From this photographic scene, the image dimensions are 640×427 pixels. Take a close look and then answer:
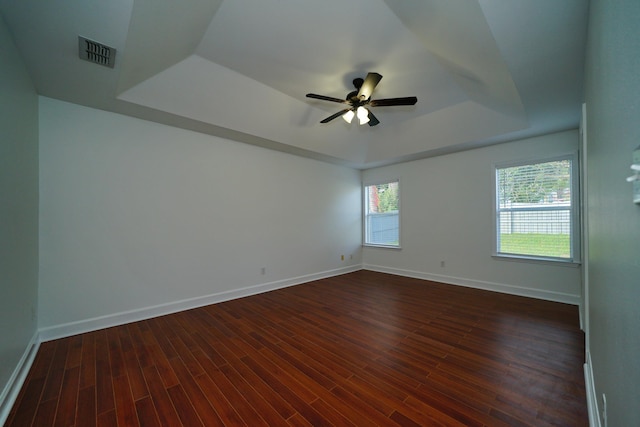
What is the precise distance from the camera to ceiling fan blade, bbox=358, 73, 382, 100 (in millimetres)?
2539

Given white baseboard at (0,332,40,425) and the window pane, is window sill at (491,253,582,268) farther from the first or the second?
white baseboard at (0,332,40,425)

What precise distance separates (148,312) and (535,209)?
19.0 ft

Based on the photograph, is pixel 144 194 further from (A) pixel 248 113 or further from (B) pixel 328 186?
(B) pixel 328 186

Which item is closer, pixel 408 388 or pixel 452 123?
pixel 408 388

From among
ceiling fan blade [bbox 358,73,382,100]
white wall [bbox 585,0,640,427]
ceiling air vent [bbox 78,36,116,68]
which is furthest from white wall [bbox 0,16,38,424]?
white wall [bbox 585,0,640,427]

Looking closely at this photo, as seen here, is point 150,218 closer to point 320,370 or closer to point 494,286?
point 320,370

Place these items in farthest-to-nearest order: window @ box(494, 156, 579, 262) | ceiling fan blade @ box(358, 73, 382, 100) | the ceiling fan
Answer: window @ box(494, 156, 579, 262) < the ceiling fan < ceiling fan blade @ box(358, 73, 382, 100)

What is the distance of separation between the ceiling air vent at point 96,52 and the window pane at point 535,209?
17.5 feet

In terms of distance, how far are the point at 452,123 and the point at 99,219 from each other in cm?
509

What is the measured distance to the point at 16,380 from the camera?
6.23 feet

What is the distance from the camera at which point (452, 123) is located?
4.02 metres

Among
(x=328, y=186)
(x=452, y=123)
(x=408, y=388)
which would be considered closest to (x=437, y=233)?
(x=452, y=123)

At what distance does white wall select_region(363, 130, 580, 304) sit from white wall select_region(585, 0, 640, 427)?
3.30 meters

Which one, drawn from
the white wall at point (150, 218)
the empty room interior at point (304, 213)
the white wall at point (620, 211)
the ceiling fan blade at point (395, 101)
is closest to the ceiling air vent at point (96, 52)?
the empty room interior at point (304, 213)
